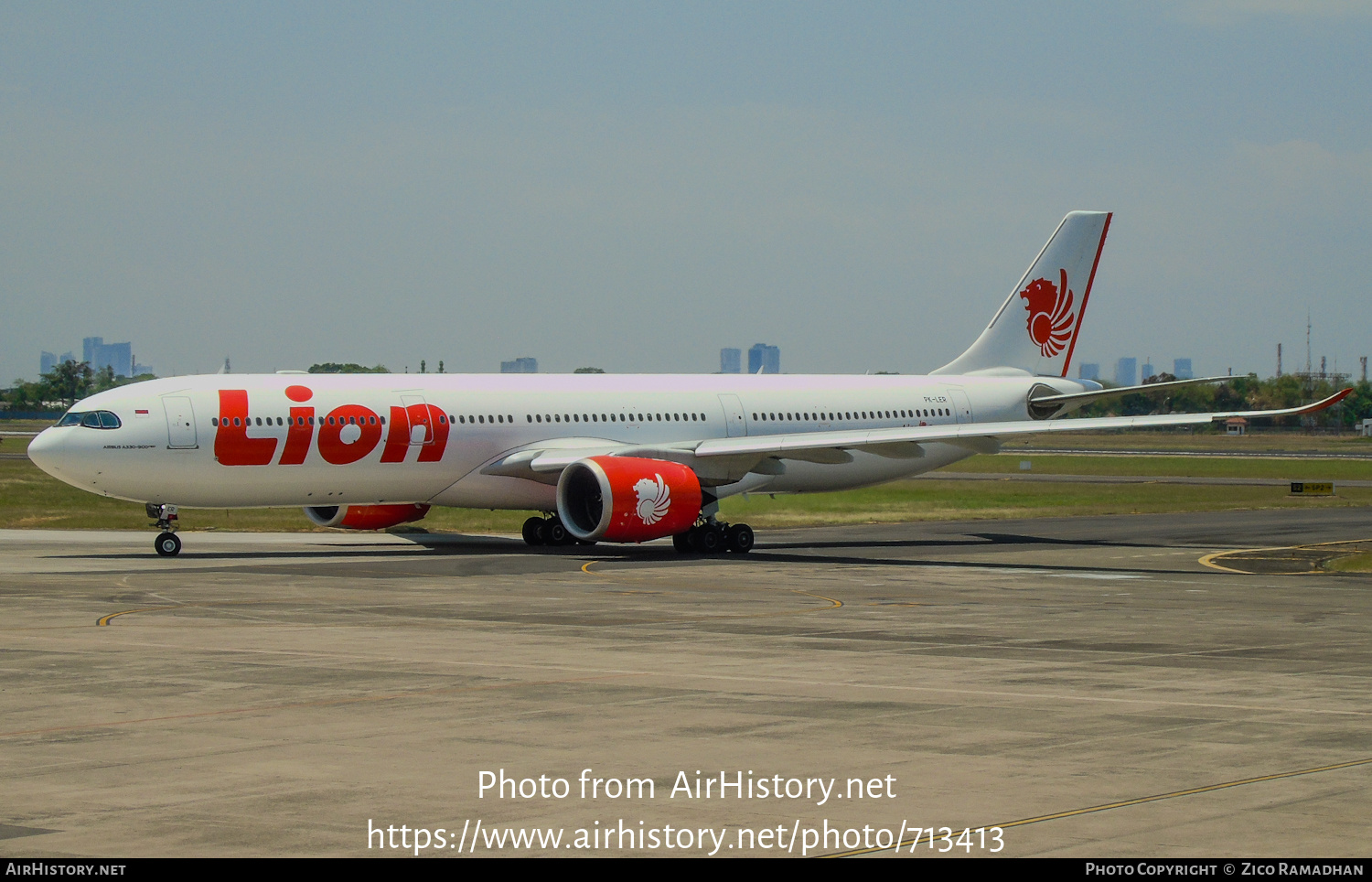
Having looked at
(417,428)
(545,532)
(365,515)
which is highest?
(417,428)

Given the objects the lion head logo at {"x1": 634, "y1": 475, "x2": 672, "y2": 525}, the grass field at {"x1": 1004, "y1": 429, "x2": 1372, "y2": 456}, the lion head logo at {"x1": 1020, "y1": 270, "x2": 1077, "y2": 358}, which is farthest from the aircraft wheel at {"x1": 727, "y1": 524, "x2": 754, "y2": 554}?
the grass field at {"x1": 1004, "y1": 429, "x2": 1372, "y2": 456}

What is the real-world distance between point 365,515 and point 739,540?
10.1 m

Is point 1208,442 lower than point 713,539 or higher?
lower

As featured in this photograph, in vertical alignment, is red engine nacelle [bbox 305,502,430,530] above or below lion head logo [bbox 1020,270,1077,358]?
below

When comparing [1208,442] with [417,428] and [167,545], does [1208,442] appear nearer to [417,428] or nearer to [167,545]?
[417,428]

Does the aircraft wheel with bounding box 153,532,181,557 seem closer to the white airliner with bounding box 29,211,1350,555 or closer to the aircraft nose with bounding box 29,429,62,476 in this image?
the white airliner with bounding box 29,211,1350,555

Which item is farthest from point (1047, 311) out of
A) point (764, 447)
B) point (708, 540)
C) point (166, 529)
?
point (166, 529)

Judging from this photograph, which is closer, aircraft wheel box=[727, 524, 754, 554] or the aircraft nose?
the aircraft nose

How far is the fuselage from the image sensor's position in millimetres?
36062

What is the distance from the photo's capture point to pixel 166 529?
37.8 m

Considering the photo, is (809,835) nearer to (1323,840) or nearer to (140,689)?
(1323,840)

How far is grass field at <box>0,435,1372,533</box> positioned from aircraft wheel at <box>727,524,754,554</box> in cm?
978

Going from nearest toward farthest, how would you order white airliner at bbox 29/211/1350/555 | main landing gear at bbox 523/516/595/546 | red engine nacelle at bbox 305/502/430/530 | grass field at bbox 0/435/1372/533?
white airliner at bbox 29/211/1350/555, main landing gear at bbox 523/516/595/546, red engine nacelle at bbox 305/502/430/530, grass field at bbox 0/435/1372/533

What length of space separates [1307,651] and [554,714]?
35.0 feet
